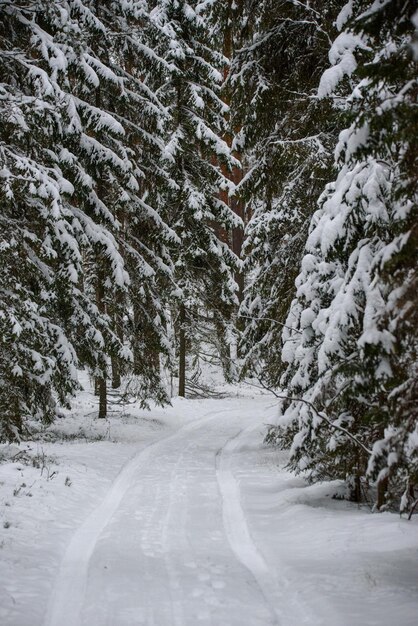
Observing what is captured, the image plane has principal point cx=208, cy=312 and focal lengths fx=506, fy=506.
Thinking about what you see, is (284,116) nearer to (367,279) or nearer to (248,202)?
(248,202)

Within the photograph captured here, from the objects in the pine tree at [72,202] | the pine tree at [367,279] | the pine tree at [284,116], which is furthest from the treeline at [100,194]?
the pine tree at [367,279]

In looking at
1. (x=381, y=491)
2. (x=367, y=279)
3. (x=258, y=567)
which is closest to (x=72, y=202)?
(x=367, y=279)

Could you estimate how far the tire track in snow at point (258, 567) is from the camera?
14.9 ft

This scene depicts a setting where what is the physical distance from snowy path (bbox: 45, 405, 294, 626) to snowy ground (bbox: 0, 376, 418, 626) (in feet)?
0.05

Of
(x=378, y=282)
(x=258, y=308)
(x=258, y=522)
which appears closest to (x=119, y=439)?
(x=258, y=308)

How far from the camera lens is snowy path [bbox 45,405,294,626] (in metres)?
4.60

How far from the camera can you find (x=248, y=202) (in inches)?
515

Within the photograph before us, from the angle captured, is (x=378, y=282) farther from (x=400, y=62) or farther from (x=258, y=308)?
(x=258, y=308)

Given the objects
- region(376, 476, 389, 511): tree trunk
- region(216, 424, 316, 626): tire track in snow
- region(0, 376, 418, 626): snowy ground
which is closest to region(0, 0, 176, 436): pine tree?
region(0, 376, 418, 626): snowy ground

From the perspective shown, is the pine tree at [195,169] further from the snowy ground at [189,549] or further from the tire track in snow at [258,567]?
the tire track in snow at [258,567]

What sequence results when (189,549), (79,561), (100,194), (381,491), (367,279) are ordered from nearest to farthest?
(367,279), (79,561), (189,549), (381,491), (100,194)

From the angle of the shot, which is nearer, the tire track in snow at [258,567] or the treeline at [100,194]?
the tire track in snow at [258,567]

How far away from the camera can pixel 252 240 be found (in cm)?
1295

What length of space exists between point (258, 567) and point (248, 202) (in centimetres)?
935
